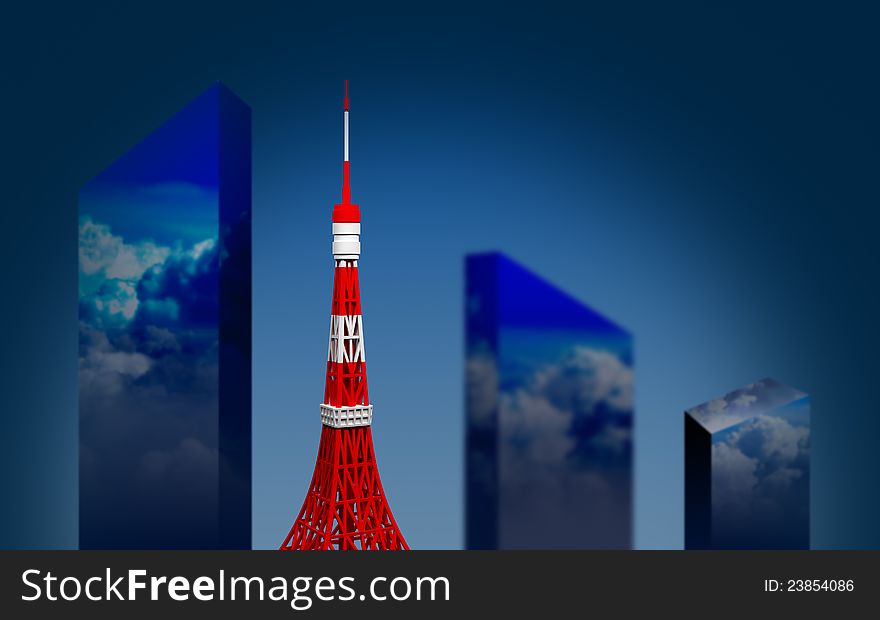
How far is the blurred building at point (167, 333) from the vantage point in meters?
10.2

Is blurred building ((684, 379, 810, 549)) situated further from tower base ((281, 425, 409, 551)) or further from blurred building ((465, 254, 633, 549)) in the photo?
tower base ((281, 425, 409, 551))

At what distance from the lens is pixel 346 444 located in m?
11.5

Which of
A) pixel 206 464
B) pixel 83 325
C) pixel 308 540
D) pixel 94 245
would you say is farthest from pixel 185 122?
pixel 308 540

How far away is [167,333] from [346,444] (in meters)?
2.74

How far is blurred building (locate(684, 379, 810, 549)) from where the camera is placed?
33.2 ft

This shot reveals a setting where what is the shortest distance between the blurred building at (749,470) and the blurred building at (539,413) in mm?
990

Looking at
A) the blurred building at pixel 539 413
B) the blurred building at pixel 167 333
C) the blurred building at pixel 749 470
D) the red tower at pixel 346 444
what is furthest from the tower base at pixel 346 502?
the blurred building at pixel 749 470

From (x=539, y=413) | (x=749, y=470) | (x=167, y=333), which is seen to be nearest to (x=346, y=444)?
(x=167, y=333)

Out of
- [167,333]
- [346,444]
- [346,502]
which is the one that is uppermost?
[167,333]

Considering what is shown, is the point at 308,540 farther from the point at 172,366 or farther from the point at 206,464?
the point at 172,366

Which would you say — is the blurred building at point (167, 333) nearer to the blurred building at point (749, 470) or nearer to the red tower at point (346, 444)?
the red tower at point (346, 444)

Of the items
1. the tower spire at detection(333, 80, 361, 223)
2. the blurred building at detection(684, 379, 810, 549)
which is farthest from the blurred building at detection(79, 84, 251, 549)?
the blurred building at detection(684, 379, 810, 549)

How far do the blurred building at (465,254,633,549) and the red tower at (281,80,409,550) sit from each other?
1.95 metres

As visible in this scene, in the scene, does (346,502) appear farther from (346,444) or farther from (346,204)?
(346,204)
